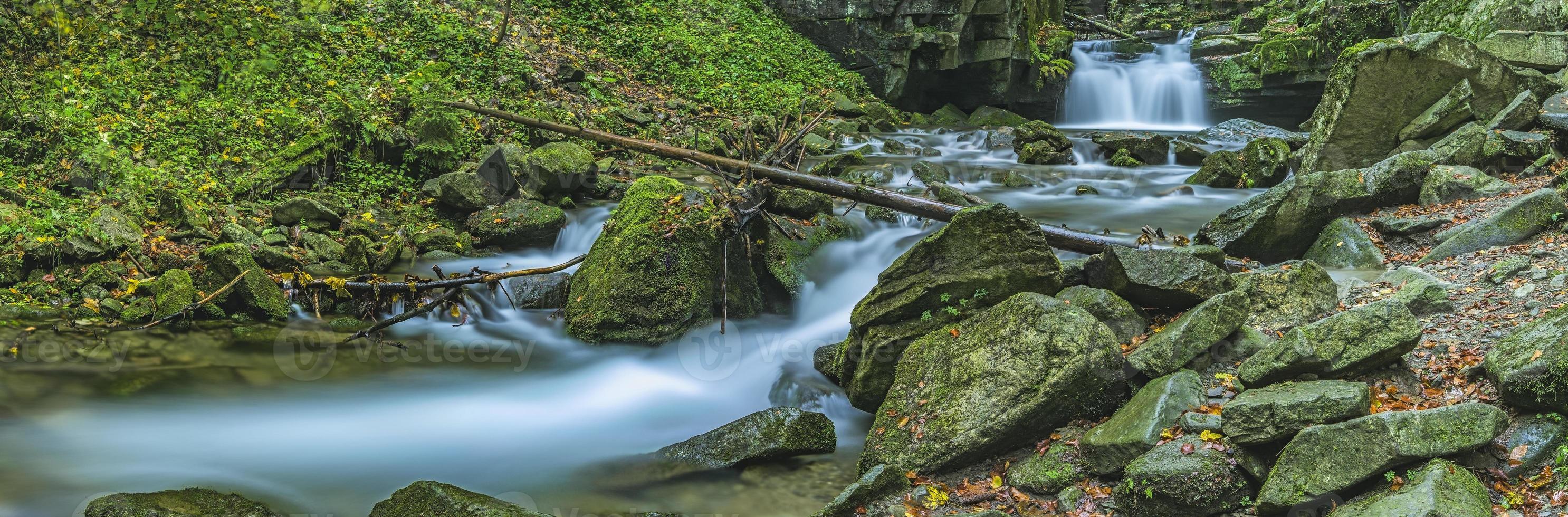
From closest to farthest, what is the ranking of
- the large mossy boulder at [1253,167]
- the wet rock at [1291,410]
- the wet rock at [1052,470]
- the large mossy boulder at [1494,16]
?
the wet rock at [1291,410] → the wet rock at [1052,470] → the large mossy boulder at [1494,16] → the large mossy boulder at [1253,167]

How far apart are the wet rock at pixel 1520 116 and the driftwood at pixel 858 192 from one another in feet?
12.8

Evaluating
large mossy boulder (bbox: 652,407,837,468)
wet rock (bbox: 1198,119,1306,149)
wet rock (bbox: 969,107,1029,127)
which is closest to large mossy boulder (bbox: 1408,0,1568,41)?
wet rock (bbox: 1198,119,1306,149)

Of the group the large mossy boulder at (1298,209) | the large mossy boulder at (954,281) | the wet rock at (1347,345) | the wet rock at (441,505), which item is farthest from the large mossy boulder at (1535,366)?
the wet rock at (441,505)

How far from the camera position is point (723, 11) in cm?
1962

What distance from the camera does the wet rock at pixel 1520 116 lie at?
26.1 feet

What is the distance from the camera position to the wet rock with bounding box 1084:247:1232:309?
5.05m

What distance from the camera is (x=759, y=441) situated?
5043 millimetres

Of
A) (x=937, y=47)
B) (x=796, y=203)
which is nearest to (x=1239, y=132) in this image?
(x=937, y=47)

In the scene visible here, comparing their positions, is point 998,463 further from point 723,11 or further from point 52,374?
point 723,11

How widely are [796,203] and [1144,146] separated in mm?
8136

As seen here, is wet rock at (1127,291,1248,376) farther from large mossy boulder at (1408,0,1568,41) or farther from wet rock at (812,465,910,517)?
large mossy boulder at (1408,0,1568,41)

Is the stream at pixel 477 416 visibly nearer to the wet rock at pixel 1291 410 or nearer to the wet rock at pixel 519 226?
the wet rock at pixel 519 226

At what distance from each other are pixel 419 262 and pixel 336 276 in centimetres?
107

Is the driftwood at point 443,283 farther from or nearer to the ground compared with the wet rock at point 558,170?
nearer to the ground
